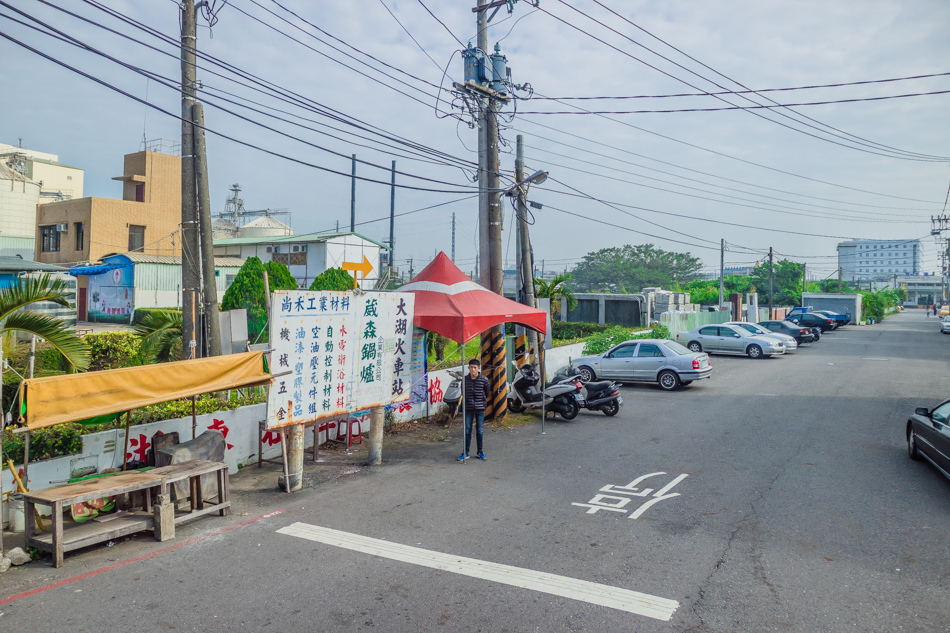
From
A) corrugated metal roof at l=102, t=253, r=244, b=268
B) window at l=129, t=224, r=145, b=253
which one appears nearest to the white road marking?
corrugated metal roof at l=102, t=253, r=244, b=268

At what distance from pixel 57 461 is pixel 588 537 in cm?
639

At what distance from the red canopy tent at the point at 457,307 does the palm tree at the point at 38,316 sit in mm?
5497

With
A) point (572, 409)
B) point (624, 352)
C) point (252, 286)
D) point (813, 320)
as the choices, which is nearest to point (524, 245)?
point (572, 409)

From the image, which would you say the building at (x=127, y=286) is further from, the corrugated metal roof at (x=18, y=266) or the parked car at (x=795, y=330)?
the parked car at (x=795, y=330)

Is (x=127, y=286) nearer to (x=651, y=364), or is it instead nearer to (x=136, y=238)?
(x=136, y=238)

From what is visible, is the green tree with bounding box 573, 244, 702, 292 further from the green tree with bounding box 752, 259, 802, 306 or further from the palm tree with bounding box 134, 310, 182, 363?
the palm tree with bounding box 134, 310, 182, 363

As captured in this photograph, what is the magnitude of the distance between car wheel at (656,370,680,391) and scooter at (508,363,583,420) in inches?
209

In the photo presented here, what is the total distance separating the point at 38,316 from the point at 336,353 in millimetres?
3848

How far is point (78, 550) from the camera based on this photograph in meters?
6.78

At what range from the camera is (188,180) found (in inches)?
405

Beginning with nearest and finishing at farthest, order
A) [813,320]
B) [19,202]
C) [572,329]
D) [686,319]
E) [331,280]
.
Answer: [331,280] → [572,329] → [686,319] → [19,202] → [813,320]

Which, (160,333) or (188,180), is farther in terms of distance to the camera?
(160,333)

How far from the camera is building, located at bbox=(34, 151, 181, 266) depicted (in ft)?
125

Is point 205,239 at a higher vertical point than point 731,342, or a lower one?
higher
